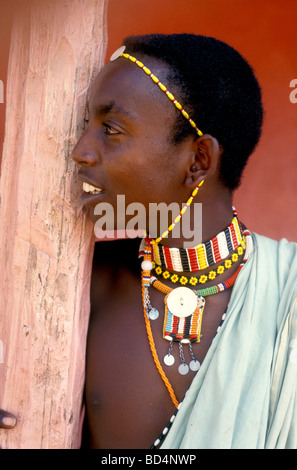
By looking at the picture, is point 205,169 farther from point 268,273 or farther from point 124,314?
point 124,314

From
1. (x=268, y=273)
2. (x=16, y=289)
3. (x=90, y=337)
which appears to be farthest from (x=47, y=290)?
(x=268, y=273)

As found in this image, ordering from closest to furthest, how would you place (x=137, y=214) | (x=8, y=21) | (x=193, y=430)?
(x=193, y=430)
(x=137, y=214)
(x=8, y=21)

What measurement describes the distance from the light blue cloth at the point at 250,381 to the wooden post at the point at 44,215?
410 millimetres

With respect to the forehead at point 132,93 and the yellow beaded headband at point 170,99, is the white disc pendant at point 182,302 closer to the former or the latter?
the yellow beaded headband at point 170,99

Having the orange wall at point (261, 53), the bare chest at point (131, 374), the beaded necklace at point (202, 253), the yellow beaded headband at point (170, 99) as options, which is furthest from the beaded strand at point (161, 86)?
the orange wall at point (261, 53)

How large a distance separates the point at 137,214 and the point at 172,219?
0.13 metres

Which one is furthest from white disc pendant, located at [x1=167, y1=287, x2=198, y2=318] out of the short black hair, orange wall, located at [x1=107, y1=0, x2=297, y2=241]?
orange wall, located at [x1=107, y1=0, x2=297, y2=241]

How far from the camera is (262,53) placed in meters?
3.84

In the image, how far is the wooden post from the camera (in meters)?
1.97

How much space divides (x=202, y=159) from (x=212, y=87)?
232mm

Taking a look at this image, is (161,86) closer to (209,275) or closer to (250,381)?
(209,275)

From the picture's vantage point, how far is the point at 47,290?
6.57 feet

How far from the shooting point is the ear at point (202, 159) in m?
2.12

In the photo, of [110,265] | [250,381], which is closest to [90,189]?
[110,265]
